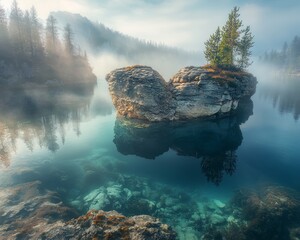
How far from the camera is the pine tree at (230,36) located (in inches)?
2445

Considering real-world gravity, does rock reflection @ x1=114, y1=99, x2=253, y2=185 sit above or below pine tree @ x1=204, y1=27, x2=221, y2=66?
below

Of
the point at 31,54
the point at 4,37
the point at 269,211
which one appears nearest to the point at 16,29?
the point at 4,37

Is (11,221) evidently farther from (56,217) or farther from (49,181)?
(49,181)

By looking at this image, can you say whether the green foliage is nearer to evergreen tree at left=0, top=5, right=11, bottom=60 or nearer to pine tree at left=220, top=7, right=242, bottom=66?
pine tree at left=220, top=7, right=242, bottom=66

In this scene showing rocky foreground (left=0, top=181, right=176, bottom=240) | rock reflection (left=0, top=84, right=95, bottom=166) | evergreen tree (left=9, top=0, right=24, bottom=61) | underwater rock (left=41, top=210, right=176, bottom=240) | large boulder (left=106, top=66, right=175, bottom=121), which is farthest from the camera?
evergreen tree (left=9, top=0, right=24, bottom=61)

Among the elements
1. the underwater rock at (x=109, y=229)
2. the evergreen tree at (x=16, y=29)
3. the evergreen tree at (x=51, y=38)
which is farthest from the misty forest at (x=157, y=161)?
the evergreen tree at (x=51, y=38)

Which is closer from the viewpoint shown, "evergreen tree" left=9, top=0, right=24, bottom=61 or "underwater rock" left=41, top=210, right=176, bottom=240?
"underwater rock" left=41, top=210, right=176, bottom=240

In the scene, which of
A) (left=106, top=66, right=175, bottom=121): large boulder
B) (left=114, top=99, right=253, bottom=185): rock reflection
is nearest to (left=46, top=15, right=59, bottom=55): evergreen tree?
(left=106, top=66, right=175, bottom=121): large boulder

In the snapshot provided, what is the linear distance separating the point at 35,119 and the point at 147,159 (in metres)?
32.8

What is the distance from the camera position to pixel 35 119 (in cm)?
4825

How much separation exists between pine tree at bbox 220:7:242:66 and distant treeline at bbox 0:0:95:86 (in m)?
76.1

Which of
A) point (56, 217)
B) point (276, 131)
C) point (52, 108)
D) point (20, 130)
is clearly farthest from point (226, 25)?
point (56, 217)

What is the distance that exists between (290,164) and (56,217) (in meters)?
32.8

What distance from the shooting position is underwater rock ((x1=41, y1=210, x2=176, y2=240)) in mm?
13067
